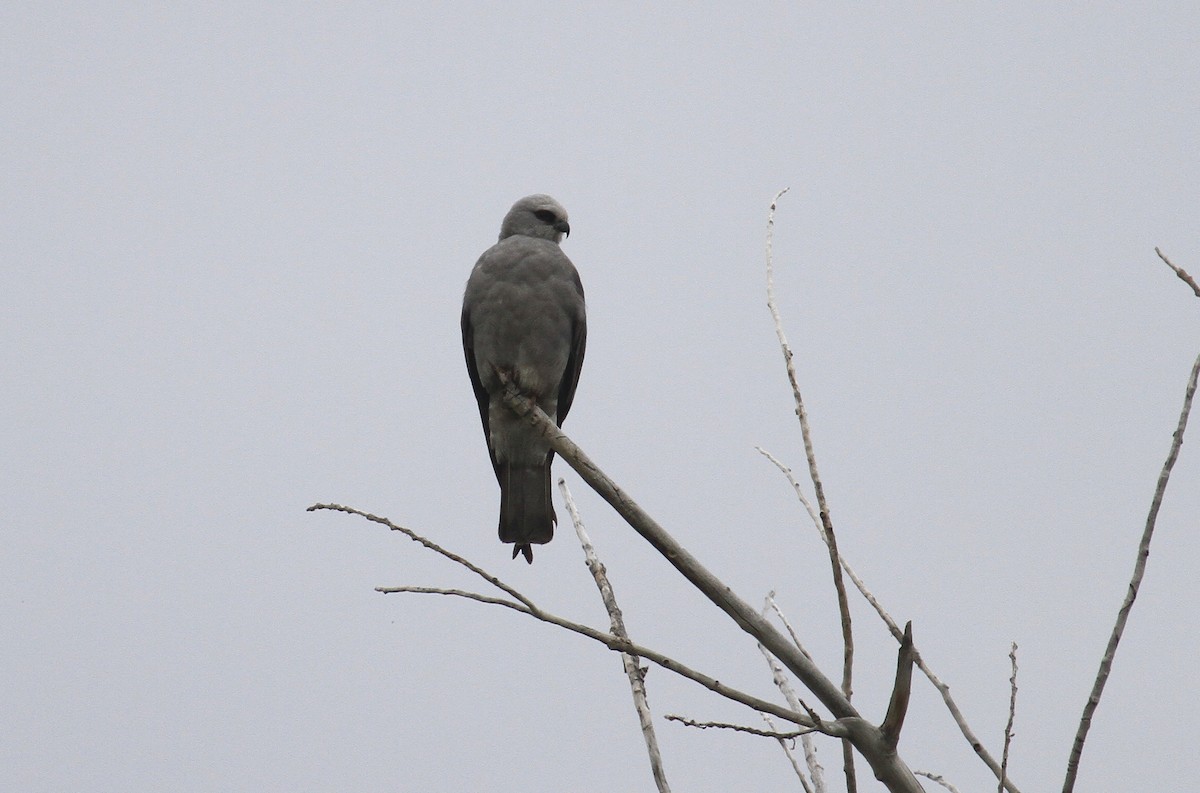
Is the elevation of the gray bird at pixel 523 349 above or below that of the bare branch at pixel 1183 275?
above

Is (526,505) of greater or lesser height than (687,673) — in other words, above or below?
above

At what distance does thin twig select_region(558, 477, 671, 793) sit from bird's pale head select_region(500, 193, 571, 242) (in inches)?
Answer: 125

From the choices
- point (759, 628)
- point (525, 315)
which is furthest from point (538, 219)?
point (759, 628)

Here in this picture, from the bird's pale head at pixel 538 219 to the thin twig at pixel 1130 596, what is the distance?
185 inches

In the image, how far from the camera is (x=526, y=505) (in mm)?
5586

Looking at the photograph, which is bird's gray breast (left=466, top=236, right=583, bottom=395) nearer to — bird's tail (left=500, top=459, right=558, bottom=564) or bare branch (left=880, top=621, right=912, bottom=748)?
bird's tail (left=500, top=459, right=558, bottom=564)

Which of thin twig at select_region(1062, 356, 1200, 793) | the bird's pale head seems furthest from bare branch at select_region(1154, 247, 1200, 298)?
the bird's pale head

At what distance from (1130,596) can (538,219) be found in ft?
16.2

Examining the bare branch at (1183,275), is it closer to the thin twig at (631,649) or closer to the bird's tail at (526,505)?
the thin twig at (631,649)

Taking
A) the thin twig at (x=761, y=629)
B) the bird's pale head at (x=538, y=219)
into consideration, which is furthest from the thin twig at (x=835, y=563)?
the bird's pale head at (x=538, y=219)

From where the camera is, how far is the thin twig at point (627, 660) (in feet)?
9.65

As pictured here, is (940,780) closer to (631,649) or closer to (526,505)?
(631,649)

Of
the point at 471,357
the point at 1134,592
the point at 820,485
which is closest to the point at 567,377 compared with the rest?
the point at 471,357

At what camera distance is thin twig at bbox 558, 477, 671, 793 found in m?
2.94
